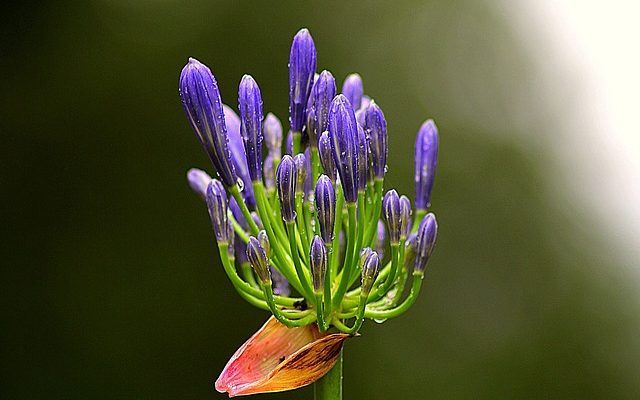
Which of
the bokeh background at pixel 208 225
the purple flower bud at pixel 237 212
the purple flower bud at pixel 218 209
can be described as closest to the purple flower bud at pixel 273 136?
the purple flower bud at pixel 237 212

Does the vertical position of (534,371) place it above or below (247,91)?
below

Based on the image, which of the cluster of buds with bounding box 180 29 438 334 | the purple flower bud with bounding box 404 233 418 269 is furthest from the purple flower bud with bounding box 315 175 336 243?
the purple flower bud with bounding box 404 233 418 269

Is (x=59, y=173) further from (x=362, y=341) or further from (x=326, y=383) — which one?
(x=326, y=383)

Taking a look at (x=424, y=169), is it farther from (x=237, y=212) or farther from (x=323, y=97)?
(x=237, y=212)

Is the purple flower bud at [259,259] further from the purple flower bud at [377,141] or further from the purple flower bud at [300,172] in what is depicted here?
the purple flower bud at [377,141]

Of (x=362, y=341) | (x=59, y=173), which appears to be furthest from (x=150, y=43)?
(x=362, y=341)

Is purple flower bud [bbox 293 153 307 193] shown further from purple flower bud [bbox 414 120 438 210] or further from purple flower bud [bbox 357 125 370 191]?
purple flower bud [bbox 414 120 438 210]

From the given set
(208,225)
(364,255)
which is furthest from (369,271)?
(208,225)

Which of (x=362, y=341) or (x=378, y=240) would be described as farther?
(x=362, y=341)
